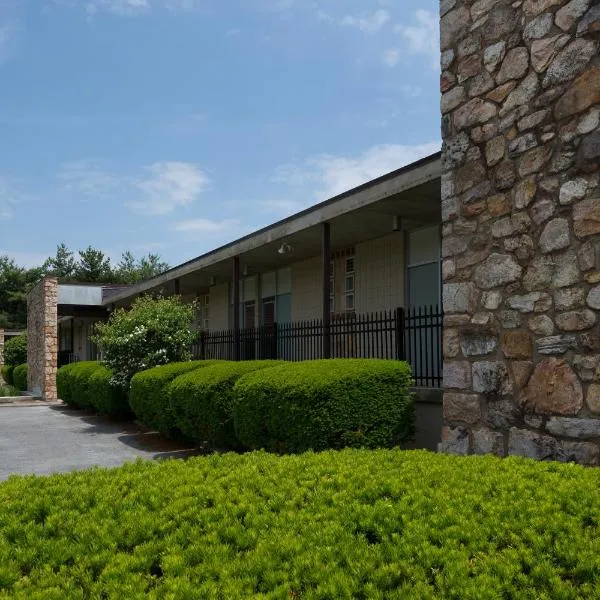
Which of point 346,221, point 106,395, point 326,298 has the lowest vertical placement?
point 106,395

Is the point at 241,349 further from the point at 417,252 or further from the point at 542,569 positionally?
the point at 542,569

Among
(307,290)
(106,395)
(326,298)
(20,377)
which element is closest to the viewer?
(326,298)

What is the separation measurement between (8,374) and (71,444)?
22.7 m

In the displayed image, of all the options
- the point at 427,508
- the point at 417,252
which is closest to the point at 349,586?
the point at 427,508

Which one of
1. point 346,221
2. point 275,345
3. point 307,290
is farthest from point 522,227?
point 307,290

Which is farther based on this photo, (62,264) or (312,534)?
(62,264)

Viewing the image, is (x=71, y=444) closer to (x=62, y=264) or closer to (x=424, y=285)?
(x=424, y=285)

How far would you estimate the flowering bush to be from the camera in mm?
13719

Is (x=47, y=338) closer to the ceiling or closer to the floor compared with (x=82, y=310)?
closer to the floor

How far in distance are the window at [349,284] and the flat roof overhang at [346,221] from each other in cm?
36

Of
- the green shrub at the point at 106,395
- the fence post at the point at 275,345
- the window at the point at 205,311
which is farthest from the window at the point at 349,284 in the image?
the window at the point at 205,311

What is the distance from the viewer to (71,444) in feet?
37.4

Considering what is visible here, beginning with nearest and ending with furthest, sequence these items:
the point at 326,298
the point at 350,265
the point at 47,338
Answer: the point at 326,298, the point at 350,265, the point at 47,338

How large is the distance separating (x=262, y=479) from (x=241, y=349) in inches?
442
